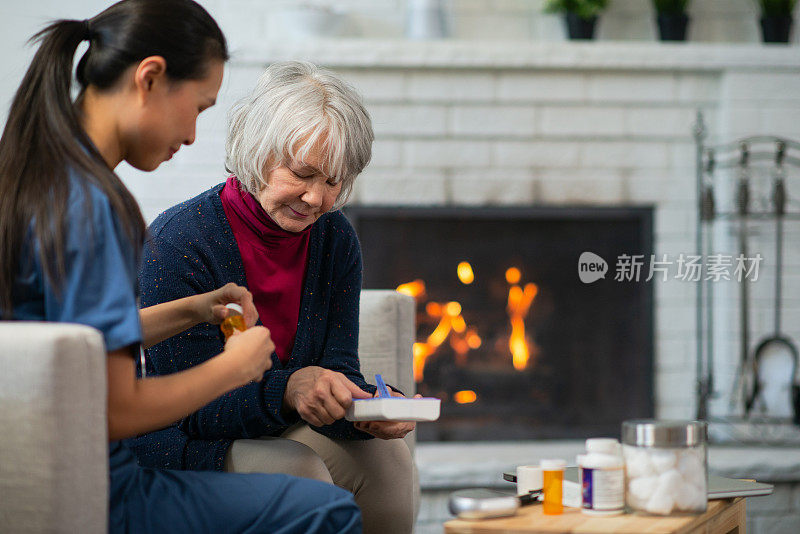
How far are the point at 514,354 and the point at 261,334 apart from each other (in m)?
1.72

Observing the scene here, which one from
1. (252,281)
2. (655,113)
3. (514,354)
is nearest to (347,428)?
(252,281)

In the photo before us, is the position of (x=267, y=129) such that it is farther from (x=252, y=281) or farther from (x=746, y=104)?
(x=746, y=104)

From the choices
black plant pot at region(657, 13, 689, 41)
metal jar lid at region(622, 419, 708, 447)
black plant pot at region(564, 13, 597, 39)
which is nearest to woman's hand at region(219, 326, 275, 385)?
A: metal jar lid at region(622, 419, 708, 447)

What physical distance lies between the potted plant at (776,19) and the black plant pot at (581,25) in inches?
Result: 19.2

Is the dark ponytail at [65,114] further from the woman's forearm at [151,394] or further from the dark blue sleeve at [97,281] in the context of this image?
the woman's forearm at [151,394]

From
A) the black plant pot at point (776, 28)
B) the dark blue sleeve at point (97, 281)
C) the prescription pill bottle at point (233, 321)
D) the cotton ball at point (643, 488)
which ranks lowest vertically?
the cotton ball at point (643, 488)

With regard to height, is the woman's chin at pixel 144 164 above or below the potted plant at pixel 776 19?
below

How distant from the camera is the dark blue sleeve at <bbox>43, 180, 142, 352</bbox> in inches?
36.5

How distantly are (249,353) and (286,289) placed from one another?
0.39m

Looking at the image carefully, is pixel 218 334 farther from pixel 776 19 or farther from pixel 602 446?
pixel 776 19

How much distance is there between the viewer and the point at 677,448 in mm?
1053

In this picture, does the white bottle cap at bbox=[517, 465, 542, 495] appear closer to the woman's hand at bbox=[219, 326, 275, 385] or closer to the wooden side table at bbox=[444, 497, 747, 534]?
the wooden side table at bbox=[444, 497, 747, 534]

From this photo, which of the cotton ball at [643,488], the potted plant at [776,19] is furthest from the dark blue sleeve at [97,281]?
the potted plant at [776,19]

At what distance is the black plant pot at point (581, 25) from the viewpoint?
2594mm
